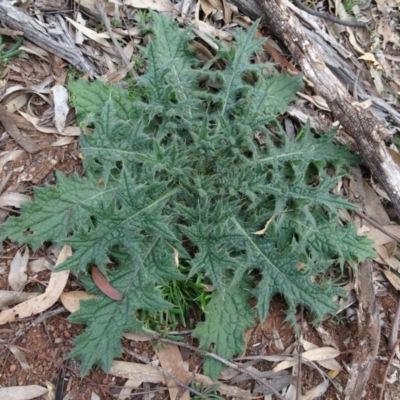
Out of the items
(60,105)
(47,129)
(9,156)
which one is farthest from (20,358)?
(60,105)

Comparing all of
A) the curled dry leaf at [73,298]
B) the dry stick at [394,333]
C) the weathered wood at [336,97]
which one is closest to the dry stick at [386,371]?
the dry stick at [394,333]

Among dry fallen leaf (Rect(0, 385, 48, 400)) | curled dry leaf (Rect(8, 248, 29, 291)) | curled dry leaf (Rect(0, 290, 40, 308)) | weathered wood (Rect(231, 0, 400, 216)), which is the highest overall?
weathered wood (Rect(231, 0, 400, 216))

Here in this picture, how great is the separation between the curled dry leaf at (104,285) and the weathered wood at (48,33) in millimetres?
1234

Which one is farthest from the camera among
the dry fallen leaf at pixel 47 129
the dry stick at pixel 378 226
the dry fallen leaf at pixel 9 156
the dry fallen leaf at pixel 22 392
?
the dry stick at pixel 378 226

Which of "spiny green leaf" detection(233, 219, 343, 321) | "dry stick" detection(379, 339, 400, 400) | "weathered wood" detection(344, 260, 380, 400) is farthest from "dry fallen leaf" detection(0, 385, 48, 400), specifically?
"dry stick" detection(379, 339, 400, 400)

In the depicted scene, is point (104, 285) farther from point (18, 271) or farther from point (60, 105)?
point (60, 105)

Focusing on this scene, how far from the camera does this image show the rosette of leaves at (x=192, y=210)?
230 centimetres

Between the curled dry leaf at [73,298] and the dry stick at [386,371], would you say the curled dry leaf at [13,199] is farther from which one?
the dry stick at [386,371]

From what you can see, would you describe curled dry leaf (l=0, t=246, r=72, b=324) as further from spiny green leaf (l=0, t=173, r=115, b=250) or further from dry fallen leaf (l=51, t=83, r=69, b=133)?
dry fallen leaf (l=51, t=83, r=69, b=133)

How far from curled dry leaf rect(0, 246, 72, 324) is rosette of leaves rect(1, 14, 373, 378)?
13cm

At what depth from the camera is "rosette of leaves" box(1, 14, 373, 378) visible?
7.55 feet

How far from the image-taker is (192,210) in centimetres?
240

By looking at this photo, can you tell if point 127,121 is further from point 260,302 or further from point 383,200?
point 383,200

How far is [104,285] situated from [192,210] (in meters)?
0.56
